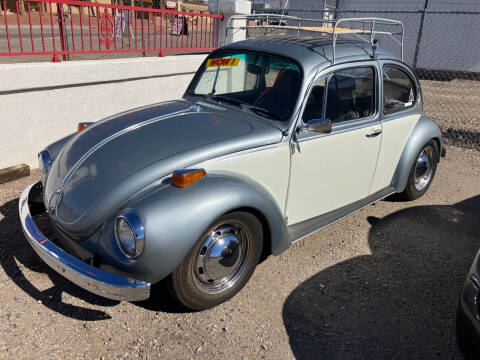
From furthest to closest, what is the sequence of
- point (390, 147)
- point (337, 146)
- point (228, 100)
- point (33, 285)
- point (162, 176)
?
point (390, 147) → point (228, 100) → point (337, 146) → point (33, 285) → point (162, 176)

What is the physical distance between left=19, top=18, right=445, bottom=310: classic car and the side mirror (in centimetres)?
1

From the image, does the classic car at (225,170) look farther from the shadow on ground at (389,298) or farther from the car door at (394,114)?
the shadow on ground at (389,298)

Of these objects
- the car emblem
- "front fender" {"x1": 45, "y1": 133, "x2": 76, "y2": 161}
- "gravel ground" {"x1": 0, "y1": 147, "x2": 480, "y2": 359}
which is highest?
"front fender" {"x1": 45, "y1": 133, "x2": 76, "y2": 161}

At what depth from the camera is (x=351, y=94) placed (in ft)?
12.4

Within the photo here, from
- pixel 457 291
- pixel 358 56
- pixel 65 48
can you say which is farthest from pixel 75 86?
pixel 457 291

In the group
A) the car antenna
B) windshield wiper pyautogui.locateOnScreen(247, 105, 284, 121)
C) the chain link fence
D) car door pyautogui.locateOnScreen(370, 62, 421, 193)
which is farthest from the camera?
the chain link fence

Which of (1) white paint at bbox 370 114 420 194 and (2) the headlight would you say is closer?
(2) the headlight

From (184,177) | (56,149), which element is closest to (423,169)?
(184,177)

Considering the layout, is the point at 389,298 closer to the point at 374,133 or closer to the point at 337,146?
the point at 337,146

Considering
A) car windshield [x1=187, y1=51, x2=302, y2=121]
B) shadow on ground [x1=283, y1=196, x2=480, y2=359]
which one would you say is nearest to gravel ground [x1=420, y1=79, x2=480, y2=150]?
shadow on ground [x1=283, y1=196, x2=480, y2=359]

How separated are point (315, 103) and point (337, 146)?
42 cm

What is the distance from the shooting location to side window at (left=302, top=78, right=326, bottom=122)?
11.1 ft

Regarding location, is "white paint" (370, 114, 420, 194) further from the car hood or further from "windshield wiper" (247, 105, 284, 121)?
the car hood

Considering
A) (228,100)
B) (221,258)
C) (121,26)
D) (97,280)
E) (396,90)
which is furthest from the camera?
(121,26)
